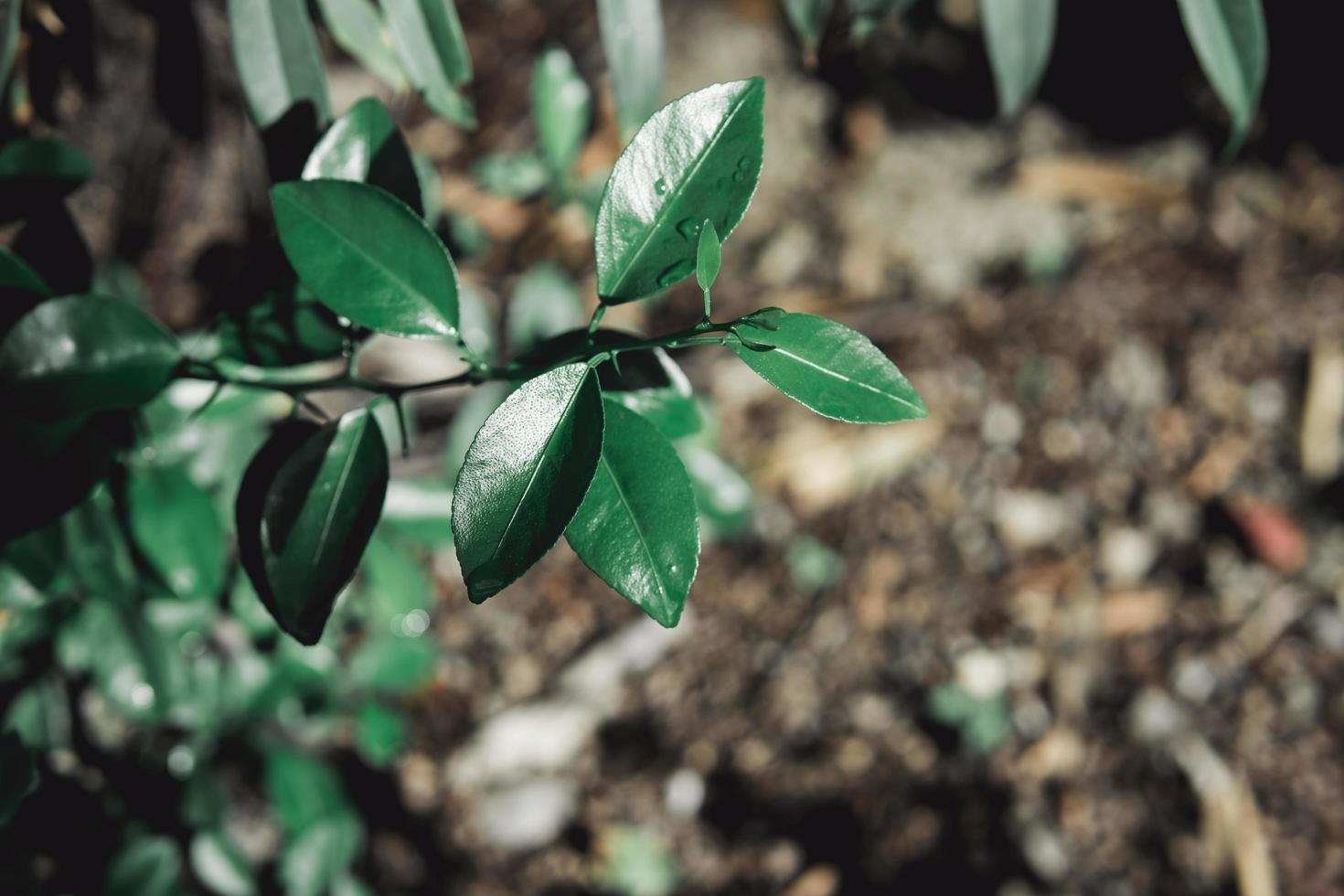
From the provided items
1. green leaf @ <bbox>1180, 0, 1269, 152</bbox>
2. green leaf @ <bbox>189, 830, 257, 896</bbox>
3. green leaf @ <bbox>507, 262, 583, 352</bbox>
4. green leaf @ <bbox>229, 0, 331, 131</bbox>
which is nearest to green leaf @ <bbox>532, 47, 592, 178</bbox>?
green leaf @ <bbox>507, 262, 583, 352</bbox>

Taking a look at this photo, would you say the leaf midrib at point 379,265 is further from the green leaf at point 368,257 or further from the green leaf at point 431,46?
the green leaf at point 431,46

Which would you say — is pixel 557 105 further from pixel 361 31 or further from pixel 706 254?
pixel 706 254

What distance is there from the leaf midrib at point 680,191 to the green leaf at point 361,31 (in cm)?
40

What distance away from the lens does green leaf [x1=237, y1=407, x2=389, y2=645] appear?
54 cm

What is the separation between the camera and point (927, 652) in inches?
64.7

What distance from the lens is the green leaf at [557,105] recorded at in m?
1.04

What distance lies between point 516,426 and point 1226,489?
1.78 m

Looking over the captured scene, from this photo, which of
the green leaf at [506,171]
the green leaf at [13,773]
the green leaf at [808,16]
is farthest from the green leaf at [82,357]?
the green leaf at [506,171]

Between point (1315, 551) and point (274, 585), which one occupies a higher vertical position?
point (274, 585)

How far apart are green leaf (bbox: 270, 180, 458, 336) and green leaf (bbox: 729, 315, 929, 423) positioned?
212 mm

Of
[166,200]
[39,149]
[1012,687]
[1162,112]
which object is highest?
[39,149]

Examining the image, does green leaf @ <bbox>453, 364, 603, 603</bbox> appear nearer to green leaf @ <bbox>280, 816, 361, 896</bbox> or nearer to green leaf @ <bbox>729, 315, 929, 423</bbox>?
green leaf @ <bbox>729, 315, 929, 423</bbox>

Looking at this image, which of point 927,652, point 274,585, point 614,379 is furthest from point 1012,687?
point 274,585

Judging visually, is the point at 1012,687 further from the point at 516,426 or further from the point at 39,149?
the point at 39,149
